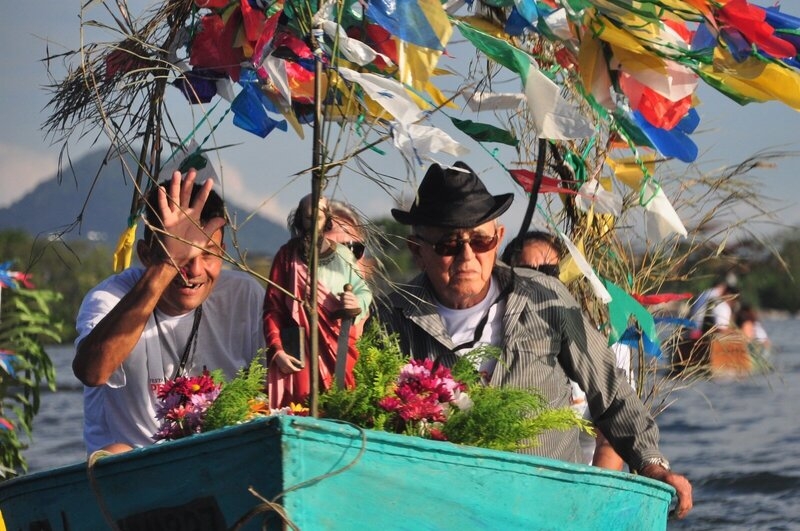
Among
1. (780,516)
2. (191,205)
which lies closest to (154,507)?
(191,205)

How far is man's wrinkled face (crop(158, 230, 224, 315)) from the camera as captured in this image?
4297 mm

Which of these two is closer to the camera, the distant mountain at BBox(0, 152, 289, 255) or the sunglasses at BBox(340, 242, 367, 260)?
the distant mountain at BBox(0, 152, 289, 255)

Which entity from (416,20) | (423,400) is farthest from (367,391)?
(416,20)

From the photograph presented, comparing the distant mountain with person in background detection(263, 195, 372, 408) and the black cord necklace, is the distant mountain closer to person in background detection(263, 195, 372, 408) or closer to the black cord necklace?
person in background detection(263, 195, 372, 408)

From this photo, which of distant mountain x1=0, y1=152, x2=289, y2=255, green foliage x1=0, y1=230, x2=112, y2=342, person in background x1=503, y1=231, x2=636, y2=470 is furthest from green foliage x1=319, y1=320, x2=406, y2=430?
person in background x1=503, y1=231, x2=636, y2=470

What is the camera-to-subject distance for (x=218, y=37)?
394cm

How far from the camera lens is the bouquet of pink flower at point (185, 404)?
145 inches

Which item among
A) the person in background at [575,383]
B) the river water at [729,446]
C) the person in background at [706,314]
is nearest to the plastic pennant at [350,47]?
the person in background at [575,383]

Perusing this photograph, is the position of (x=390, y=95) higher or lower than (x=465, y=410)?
higher

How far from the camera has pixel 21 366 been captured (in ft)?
25.5

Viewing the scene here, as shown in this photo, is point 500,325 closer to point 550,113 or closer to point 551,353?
point 551,353

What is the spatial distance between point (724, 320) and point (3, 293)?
4.18 metres

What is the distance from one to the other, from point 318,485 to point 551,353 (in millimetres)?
1210

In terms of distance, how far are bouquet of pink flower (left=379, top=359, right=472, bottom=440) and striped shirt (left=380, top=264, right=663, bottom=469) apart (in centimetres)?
60
